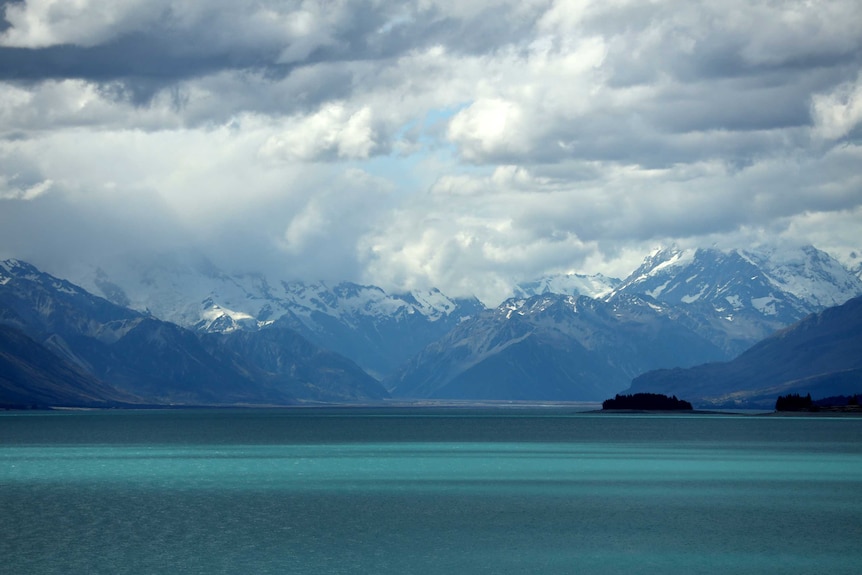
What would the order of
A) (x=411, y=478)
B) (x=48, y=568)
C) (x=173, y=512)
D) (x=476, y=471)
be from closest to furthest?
(x=48, y=568), (x=173, y=512), (x=411, y=478), (x=476, y=471)

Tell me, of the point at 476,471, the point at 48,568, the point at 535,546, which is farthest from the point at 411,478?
the point at 48,568

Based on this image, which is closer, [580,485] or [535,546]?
[535,546]

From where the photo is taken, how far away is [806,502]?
106125mm

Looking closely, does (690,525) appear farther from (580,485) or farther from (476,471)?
(476,471)

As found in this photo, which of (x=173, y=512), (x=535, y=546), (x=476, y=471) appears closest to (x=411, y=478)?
(x=476, y=471)

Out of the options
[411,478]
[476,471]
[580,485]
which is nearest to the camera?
[580,485]

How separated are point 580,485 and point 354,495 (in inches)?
941

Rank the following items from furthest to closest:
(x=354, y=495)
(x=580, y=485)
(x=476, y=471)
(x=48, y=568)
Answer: (x=476, y=471) → (x=580, y=485) → (x=354, y=495) → (x=48, y=568)

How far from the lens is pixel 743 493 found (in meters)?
114

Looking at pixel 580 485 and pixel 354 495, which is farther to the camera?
pixel 580 485

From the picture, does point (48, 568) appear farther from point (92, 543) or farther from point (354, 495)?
point (354, 495)

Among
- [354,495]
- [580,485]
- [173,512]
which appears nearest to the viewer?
[173,512]

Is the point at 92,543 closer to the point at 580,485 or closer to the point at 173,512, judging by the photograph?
the point at 173,512

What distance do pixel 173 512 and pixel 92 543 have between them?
16.7 metres
